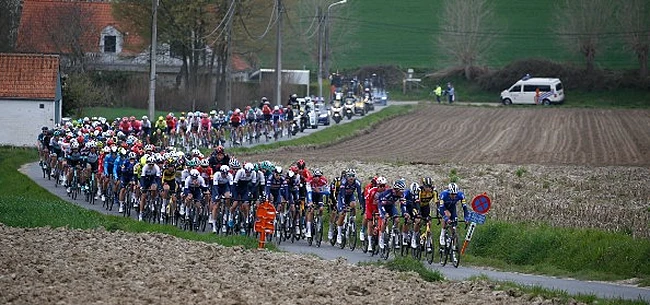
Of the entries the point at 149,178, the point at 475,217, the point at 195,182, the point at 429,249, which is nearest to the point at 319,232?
the point at 195,182

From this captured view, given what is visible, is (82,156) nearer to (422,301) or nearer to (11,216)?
(11,216)

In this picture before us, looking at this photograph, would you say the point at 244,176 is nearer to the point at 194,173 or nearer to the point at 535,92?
the point at 194,173

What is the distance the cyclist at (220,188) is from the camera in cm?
3328

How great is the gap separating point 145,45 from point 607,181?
5119cm

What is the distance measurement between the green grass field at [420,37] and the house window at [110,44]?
14950mm

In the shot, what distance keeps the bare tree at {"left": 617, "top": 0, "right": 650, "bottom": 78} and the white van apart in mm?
7157

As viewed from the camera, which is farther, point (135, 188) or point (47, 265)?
point (135, 188)

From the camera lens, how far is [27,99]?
62.7 meters

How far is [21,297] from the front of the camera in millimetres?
18266

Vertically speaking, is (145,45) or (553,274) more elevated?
Result: (145,45)

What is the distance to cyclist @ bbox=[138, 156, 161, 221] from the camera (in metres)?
35.9

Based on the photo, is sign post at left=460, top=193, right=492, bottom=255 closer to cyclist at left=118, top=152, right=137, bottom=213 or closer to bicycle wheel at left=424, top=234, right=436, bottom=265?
bicycle wheel at left=424, top=234, right=436, bottom=265

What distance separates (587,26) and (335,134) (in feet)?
137

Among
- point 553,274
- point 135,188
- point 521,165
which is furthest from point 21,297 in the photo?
point 521,165
